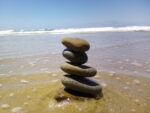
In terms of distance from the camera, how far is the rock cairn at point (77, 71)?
4055 millimetres

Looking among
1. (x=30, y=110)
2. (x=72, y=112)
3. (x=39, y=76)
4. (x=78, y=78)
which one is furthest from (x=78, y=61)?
(x=39, y=76)

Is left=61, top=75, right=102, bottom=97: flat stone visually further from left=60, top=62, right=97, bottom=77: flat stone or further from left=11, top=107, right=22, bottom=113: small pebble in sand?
left=11, top=107, right=22, bottom=113: small pebble in sand

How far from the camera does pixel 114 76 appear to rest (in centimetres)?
610

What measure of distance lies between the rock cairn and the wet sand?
0.66 ft

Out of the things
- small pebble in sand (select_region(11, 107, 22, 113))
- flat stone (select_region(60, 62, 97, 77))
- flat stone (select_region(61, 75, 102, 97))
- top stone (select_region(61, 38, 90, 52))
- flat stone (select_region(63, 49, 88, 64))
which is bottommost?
small pebble in sand (select_region(11, 107, 22, 113))

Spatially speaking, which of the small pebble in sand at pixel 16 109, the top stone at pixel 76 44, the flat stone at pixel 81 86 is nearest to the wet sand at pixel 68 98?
the small pebble in sand at pixel 16 109

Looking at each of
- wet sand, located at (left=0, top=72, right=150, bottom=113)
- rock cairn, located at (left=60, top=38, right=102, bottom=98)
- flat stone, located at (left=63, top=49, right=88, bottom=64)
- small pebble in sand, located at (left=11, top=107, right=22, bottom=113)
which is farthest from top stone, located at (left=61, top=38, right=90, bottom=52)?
small pebble in sand, located at (left=11, top=107, right=22, bottom=113)

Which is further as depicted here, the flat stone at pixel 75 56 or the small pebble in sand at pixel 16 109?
the flat stone at pixel 75 56

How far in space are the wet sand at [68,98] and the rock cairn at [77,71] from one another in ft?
0.66

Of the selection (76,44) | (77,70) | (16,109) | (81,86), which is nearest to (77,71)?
(77,70)

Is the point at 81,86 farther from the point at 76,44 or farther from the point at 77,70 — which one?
the point at 76,44

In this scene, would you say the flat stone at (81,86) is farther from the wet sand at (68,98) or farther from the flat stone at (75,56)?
the flat stone at (75,56)

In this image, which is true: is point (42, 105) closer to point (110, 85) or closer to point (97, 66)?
point (110, 85)

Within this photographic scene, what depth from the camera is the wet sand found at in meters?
3.67
